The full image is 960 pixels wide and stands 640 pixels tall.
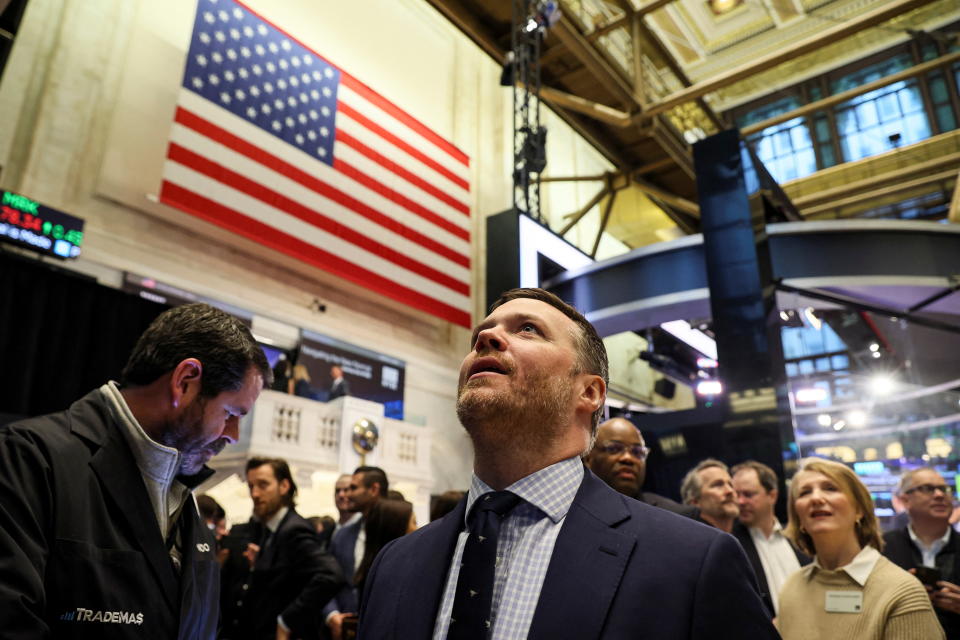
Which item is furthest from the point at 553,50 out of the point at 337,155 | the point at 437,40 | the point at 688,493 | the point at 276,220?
the point at 688,493

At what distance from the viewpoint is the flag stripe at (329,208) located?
23.7 ft

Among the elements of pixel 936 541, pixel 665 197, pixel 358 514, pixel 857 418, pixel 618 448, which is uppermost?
pixel 665 197

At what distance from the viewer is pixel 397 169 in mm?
9414

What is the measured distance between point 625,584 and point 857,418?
10494 mm

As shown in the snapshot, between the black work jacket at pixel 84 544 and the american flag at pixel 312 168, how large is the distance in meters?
5.93

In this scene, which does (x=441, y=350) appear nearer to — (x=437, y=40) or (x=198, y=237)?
(x=198, y=237)

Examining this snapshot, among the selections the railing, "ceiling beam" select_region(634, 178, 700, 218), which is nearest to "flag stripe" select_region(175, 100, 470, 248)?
the railing

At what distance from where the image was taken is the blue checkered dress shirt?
1.11 m

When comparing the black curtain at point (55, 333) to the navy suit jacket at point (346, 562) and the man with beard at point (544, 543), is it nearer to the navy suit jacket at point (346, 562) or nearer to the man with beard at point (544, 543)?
the navy suit jacket at point (346, 562)

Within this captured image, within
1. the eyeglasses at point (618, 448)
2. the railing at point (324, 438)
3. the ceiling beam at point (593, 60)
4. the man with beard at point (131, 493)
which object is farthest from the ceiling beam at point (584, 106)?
the man with beard at point (131, 493)

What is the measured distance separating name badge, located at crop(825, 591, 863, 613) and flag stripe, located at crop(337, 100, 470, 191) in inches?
321

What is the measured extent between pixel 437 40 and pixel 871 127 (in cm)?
932

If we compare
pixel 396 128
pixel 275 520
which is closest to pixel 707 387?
pixel 396 128

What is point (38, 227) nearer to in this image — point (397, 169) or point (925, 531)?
point (397, 169)
